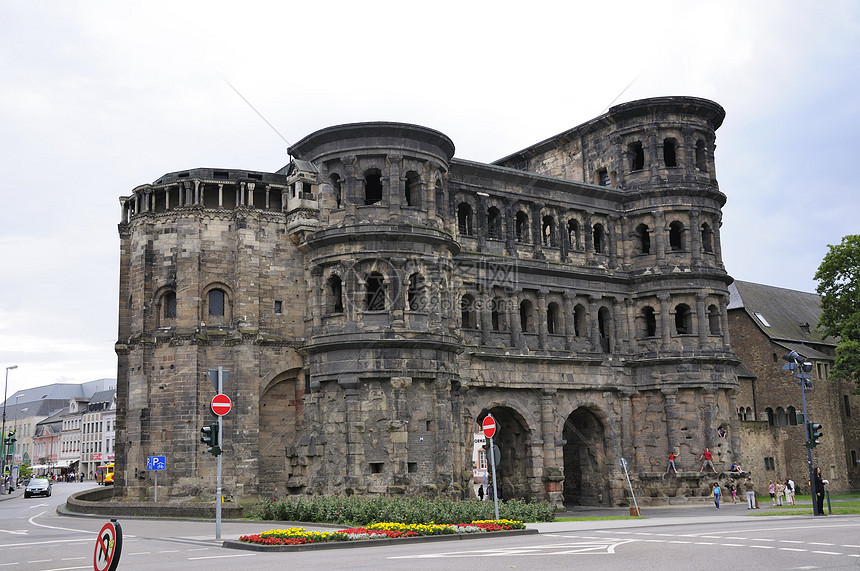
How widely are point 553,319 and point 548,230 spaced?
4.88 metres

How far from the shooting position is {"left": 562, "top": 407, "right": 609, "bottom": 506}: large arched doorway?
45344 mm

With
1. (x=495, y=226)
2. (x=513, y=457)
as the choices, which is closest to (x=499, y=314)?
(x=495, y=226)

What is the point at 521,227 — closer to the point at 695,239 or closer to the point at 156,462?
the point at 695,239

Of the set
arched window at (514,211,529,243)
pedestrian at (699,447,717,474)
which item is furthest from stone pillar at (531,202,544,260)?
pedestrian at (699,447,717,474)

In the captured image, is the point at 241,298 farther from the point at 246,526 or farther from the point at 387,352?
the point at 246,526

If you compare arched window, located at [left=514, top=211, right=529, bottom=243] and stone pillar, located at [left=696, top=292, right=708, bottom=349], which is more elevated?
arched window, located at [left=514, top=211, right=529, bottom=243]

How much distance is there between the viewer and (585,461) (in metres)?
46.2

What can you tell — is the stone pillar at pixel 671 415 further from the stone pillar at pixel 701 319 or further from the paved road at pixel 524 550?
the paved road at pixel 524 550

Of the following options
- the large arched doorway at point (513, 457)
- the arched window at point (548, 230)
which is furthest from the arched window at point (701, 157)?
the large arched doorway at point (513, 457)

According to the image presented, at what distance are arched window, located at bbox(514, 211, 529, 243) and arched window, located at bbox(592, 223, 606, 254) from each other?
514 centimetres

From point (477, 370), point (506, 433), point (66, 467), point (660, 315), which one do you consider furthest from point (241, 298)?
point (66, 467)

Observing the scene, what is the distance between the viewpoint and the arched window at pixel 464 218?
42406 mm

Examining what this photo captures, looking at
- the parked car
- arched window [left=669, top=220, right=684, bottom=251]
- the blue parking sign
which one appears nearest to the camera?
the blue parking sign

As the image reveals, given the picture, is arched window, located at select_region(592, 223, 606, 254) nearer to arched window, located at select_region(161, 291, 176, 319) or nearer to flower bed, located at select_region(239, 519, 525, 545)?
arched window, located at select_region(161, 291, 176, 319)
